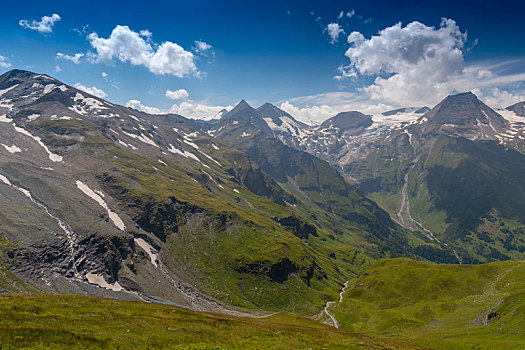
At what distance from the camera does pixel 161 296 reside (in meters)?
163

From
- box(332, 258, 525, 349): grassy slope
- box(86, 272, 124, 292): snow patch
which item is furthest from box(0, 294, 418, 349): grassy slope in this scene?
box(86, 272, 124, 292): snow patch

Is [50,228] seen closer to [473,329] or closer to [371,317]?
[371,317]

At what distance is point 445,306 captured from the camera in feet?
419

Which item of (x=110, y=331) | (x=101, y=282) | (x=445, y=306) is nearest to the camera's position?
(x=110, y=331)

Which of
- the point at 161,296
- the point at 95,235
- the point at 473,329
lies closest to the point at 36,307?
the point at 473,329

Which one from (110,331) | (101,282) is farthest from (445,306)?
(101,282)

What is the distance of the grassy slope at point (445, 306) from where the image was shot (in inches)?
3135

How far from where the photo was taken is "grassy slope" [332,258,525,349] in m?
79.6

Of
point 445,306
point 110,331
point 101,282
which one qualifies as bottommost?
point 445,306

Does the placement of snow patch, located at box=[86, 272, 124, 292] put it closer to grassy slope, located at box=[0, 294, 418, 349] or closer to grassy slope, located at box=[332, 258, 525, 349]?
grassy slope, located at box=[332, 258, 525, 349]

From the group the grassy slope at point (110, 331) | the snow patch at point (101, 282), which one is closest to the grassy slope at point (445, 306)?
the grassy slope at point (110, 331)

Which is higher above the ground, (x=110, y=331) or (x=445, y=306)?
(x=110, y=331)

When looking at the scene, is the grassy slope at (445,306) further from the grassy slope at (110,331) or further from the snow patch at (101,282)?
the snow patch at (101,282)

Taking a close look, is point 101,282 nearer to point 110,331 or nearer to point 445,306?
point 110,331
